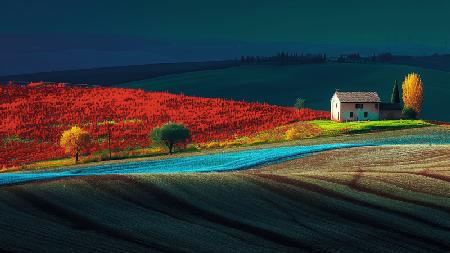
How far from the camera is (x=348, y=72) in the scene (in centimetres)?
15638

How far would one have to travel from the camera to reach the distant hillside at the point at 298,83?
128m

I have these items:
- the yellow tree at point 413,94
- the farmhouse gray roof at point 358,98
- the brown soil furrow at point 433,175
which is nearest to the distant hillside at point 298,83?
the yellow tree at point 413,94

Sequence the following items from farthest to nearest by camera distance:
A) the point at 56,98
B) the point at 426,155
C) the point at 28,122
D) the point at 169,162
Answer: the point at 56,98 → the point at 28,122 → the point at 169,162 → the point at 426,155

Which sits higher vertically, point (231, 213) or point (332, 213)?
point (231, 213)

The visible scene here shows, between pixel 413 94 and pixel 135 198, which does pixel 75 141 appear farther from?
pixel 413 94

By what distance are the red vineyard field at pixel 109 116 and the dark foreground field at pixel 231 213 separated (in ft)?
127

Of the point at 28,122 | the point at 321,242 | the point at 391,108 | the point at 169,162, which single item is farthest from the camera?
the point at 28,122

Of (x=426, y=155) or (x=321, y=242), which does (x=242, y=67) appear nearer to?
(x=426, y=155)

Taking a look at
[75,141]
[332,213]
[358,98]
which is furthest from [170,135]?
[332,213]

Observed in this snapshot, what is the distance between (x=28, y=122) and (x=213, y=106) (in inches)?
867

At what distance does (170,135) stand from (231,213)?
1622 inches

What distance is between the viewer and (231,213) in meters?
24.3

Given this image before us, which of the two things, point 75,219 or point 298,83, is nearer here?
point 75,219

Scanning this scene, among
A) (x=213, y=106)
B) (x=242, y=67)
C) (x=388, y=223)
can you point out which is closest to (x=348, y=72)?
(x=242, y=67)
